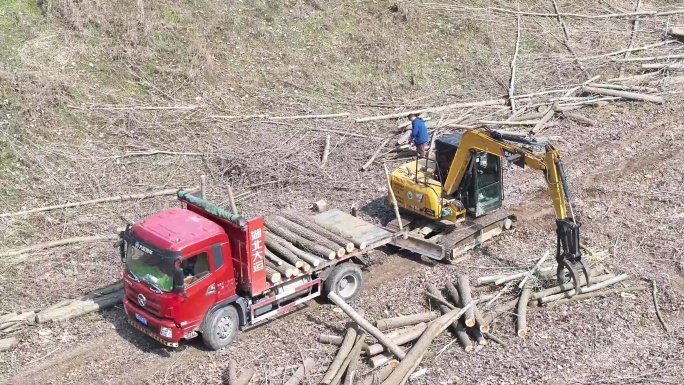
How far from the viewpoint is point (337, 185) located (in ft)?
70.3

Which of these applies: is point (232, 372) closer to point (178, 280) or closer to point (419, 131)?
point (178, 280)

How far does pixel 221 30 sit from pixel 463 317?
51.8 feet

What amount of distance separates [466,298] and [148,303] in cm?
619

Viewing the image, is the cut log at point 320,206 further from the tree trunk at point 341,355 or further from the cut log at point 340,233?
the tree trunk at point 341,355

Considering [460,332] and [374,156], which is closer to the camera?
[460,332]

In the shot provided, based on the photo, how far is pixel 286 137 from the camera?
76.8 feet

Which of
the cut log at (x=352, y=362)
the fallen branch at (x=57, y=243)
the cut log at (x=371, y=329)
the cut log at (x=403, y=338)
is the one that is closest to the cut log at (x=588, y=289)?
the cut log at (x=403, y=338)

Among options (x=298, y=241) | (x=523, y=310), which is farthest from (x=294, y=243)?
(x=523, y=310)

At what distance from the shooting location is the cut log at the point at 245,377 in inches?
538

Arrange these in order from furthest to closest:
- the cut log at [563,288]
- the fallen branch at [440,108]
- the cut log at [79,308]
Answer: the fallen branch at [440,108]
the cut log at [563,288]
the cut log at [79,308]

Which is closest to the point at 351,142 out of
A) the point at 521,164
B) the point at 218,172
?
the point at 218,172

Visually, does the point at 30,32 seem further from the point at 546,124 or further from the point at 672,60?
the point at 672,60

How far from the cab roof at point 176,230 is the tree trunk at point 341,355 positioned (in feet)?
9.92

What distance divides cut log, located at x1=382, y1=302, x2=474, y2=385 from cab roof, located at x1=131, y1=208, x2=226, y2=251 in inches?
158
